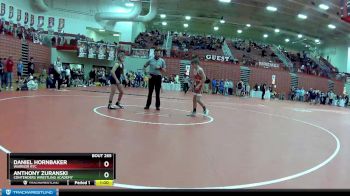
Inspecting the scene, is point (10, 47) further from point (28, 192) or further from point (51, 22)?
point (28, 192)

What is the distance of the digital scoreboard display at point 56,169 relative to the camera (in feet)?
4.39

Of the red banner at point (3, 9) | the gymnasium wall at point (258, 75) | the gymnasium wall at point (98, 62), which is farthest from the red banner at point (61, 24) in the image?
the gymnasium wall at point (258, 75)

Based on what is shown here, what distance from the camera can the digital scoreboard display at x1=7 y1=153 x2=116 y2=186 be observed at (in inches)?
52.6

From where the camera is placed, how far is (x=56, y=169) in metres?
1.35

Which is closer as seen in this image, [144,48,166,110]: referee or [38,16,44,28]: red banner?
[144,48,166,110]: referee

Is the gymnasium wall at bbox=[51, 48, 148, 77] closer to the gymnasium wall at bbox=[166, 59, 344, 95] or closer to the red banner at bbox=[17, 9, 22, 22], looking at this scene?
the gymnasium wall at bbox=[166, 59, 344, 95]

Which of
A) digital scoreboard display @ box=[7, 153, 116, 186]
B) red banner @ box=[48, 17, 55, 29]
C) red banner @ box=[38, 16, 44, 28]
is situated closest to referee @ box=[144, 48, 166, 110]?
digital scoreboard display @ box=[7, 153, 116, 186]

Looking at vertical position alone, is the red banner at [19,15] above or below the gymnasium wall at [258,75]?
above

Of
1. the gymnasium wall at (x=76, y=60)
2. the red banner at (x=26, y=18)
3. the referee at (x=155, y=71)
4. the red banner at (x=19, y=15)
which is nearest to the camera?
the referee at (x=155, y=71)

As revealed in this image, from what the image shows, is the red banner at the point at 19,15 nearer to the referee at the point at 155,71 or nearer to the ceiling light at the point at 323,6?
the referee at the point at 155,71

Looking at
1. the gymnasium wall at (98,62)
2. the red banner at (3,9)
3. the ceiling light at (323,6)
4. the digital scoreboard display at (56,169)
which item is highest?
the ceiling light at (323,6)

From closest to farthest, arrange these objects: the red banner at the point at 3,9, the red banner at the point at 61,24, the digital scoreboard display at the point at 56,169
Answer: the digital scoreboard display at the point at 56,169, the red banner at the point at 3,9, the red banner at the point at 61,24

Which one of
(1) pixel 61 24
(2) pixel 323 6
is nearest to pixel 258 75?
(2) pixel 323 6

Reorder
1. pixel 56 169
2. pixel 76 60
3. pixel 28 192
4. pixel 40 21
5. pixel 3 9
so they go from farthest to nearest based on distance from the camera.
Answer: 1. pixel 76 60
2. pixel 40 21
3. pixel 3 9
4. pixel 56 169
5. pixel 28 192
